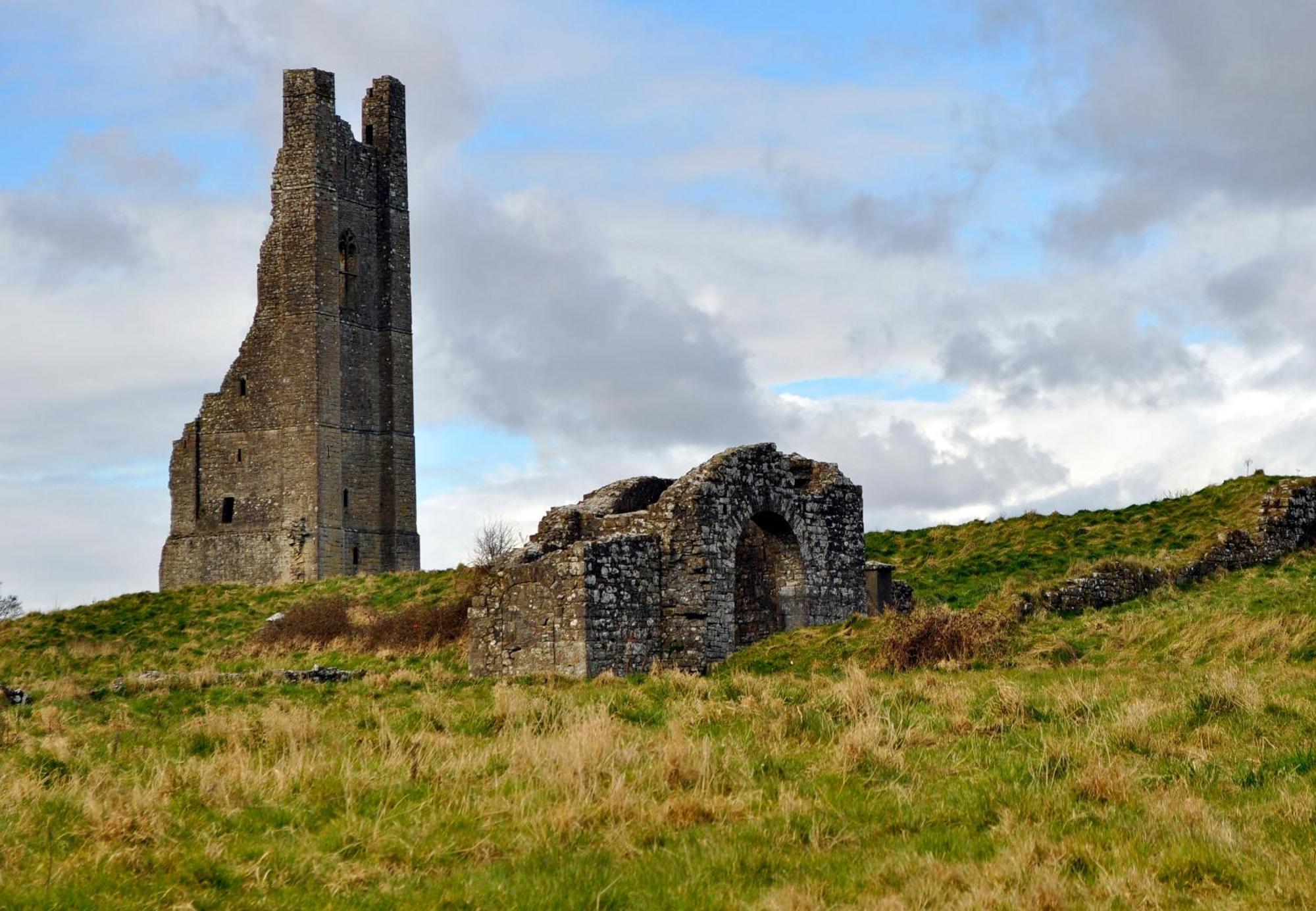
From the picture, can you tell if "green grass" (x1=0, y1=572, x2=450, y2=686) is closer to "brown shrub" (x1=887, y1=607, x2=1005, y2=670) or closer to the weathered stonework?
the weathered stonework

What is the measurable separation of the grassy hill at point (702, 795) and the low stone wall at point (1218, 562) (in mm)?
4783

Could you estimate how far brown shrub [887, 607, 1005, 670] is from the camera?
16.8 metres

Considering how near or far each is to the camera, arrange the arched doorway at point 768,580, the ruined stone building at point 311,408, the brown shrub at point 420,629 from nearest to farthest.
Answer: the arched doorway at point 768,580, the brown shrub at point 420,629, the ruined stone building at point 311,408

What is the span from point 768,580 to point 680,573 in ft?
9.73

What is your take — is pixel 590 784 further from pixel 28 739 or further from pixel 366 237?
pixel 366 237

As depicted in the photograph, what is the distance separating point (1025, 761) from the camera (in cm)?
939

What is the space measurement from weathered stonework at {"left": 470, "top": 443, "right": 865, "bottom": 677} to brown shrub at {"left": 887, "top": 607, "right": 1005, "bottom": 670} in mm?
2837

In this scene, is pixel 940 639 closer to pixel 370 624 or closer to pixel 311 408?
pixel 370 624

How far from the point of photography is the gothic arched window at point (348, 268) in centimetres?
5094

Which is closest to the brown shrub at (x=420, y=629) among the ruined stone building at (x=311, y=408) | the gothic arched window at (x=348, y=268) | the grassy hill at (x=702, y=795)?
the grassy hill at (x=702, y=795)

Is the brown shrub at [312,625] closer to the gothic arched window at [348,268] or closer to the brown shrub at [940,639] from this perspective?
the brown shrub at [940,639]

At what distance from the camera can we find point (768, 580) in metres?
21.7

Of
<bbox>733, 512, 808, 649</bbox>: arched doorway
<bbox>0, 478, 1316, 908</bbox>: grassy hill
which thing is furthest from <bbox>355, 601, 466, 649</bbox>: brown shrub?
<bbox>0, 478, 1316, 908</bbox>: grassy hill

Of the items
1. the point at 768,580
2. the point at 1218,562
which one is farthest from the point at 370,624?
the point at 1218,562
